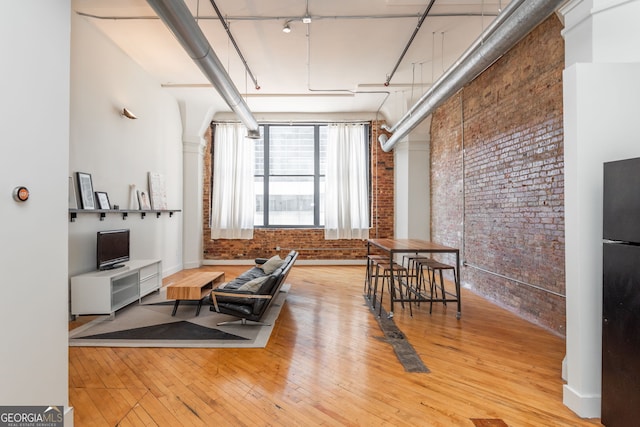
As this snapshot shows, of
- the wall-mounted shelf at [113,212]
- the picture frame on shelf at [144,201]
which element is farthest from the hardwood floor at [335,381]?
the picture frame on shelf at [144,201]

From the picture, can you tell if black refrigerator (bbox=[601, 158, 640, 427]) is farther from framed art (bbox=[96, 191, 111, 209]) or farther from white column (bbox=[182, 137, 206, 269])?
white column (bbox=[182, 137, 206, 269])

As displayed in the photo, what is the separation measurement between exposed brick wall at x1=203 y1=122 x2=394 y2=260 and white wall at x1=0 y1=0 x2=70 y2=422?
20.8 feet

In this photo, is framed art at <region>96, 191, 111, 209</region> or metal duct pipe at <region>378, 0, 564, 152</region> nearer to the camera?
metal duct pipe at <region>378, 0, 564, 152</region>

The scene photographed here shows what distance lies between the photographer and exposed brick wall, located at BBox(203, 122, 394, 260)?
8336 mm

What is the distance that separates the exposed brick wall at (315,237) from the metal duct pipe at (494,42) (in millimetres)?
3383

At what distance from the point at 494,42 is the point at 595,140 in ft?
5.06

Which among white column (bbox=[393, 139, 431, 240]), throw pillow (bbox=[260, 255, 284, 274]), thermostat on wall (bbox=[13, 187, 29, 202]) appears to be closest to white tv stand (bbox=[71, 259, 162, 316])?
throw pillow (bbox=[260, 255, 284, 274])

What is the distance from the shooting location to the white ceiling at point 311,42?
159 inches

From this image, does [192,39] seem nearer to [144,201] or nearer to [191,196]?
[144,201]

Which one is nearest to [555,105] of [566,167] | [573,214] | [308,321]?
[566,167]

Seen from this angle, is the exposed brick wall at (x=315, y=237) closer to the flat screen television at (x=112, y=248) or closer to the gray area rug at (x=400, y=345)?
the flat screen television at (x=112, y=248)

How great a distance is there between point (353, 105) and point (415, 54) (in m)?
2.71

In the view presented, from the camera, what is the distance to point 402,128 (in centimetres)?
638

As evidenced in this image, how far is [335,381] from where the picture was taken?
2.65 m
